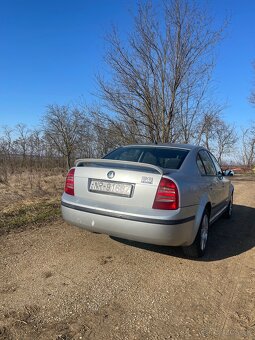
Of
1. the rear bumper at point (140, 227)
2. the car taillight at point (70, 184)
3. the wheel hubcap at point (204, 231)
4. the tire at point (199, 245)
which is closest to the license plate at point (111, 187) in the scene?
the rear bumper at point (140, 227)

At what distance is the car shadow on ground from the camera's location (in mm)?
4750

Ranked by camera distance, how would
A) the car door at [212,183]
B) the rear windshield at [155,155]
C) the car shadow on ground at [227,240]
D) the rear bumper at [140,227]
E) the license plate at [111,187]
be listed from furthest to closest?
the car door at [212,183]
the car shadow on ground at [227,240]
the rear windshield at [155,155]
the license plate at [111,187]
the rear bumper at [140,227]

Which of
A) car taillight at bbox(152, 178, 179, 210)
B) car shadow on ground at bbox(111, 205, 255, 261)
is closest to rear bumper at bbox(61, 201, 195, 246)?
car taillight at bbox(152, 178, 179, 210)

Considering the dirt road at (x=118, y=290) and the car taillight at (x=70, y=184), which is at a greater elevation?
the car taillight at (x=70, y=184)

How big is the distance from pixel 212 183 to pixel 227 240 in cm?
110

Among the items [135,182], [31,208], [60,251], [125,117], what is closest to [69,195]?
[60,251]

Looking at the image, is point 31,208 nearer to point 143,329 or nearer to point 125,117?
point 143,329

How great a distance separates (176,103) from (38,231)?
34.2ft

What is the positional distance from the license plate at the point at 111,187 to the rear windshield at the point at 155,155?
2.53 ft

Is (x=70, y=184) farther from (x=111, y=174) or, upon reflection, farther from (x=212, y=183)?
(x=212, y=183)

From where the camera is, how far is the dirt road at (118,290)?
8.96ft

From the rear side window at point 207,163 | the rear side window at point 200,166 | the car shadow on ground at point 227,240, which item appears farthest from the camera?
the rear side window at point 207,163

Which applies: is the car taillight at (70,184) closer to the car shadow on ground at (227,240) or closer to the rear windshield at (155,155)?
the rear windshield at (155,155)

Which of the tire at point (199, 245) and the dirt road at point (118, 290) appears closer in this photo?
the dirt road at point (118, 290)
